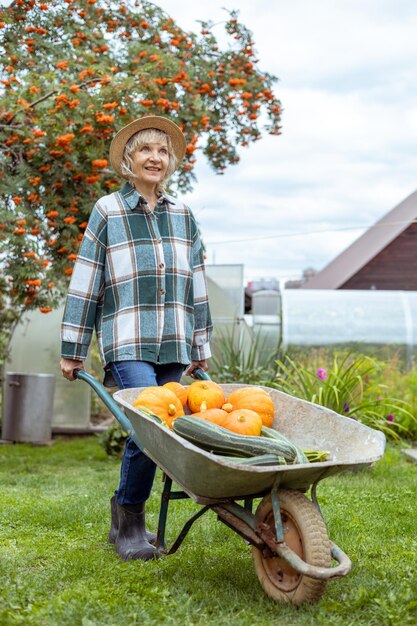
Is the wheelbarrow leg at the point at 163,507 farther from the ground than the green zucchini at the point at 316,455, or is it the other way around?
the green zucchini at the point at 316,455

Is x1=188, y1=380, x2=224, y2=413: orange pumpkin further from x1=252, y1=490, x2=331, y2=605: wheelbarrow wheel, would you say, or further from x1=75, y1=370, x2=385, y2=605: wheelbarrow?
x1=252, y1=490, x2=331, y2=605: wheelbarrow wheel

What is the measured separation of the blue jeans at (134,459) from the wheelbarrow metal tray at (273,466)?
19 cm

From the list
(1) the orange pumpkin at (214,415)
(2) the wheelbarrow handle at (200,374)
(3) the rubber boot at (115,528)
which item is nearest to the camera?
(1) the orange pumpkin at (214,415)

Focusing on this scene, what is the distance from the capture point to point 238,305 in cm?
1008

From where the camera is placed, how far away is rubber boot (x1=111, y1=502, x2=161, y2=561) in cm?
336

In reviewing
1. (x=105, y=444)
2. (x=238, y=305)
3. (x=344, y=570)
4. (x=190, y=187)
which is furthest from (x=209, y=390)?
(x=238, y=305)

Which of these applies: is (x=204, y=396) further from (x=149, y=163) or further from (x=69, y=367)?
(x=149, y=163)

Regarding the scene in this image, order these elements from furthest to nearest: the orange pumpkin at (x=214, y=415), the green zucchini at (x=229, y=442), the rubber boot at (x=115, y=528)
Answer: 1. the rubber boot at (x=115, y=528)
2. the orange pumpkin at (x=214, y=415)
3. the green zucchini at (x=229, y=442)

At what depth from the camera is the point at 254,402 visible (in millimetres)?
3115

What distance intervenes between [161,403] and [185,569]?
625mm

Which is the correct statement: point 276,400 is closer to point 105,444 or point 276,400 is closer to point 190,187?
point 105,444

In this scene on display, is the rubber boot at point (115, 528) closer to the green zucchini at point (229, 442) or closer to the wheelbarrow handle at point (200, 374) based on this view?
the wheelbarrow handle at point (200, 374)

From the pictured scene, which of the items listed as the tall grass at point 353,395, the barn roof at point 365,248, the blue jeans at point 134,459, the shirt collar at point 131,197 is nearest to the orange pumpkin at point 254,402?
the blue jeans at point 134,459

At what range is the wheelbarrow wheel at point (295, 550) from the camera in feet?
8.39
